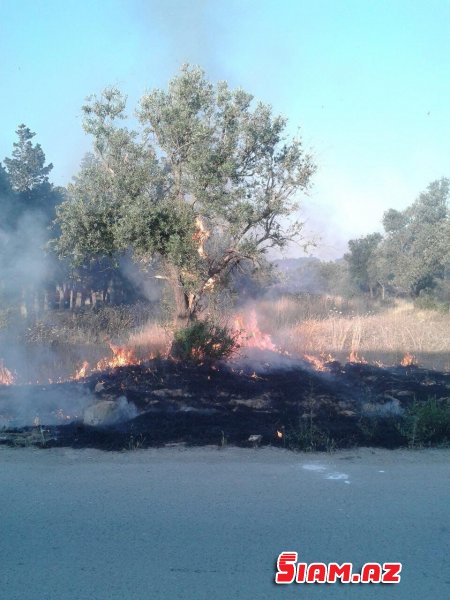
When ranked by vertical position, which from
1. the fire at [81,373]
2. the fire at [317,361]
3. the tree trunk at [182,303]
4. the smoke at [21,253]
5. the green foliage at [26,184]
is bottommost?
the fire at [81,373]

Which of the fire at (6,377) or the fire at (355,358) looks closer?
the fire at (6,377)

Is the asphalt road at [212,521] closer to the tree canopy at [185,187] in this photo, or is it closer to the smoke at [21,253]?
the tree canopy at [185,187]

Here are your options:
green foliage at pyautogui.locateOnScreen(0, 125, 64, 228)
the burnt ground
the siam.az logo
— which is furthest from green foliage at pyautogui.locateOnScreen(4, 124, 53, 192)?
the siam.az logo

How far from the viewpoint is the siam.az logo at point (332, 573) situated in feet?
14.4

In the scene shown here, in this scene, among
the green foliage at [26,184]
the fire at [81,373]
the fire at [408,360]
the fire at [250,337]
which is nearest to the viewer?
the fire at [81,373]

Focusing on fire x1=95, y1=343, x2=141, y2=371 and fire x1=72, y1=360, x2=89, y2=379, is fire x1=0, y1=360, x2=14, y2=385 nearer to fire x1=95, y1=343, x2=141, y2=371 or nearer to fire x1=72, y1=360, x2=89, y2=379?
fire x1=72, y1=360, x2=89, y2=379

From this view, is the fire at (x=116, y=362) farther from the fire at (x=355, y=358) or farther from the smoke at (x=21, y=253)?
the smoke at (x=21, y=253)

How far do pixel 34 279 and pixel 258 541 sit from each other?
58.7 feet

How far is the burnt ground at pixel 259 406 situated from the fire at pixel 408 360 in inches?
60.0

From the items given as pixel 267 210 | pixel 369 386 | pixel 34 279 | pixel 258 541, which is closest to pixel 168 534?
pixel 258 541

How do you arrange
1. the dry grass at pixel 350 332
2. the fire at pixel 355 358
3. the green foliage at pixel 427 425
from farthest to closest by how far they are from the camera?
the dry grass at pixel 350 332 → the fire at pixel 355 358 → the green foliage at pixel 427 425

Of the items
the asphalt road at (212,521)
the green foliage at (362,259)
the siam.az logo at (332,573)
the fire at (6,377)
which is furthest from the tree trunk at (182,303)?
the green foliage at (362,259)

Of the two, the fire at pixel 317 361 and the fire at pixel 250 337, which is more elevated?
the fire at pixel 250 337

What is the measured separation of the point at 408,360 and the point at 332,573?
948 centimetres
